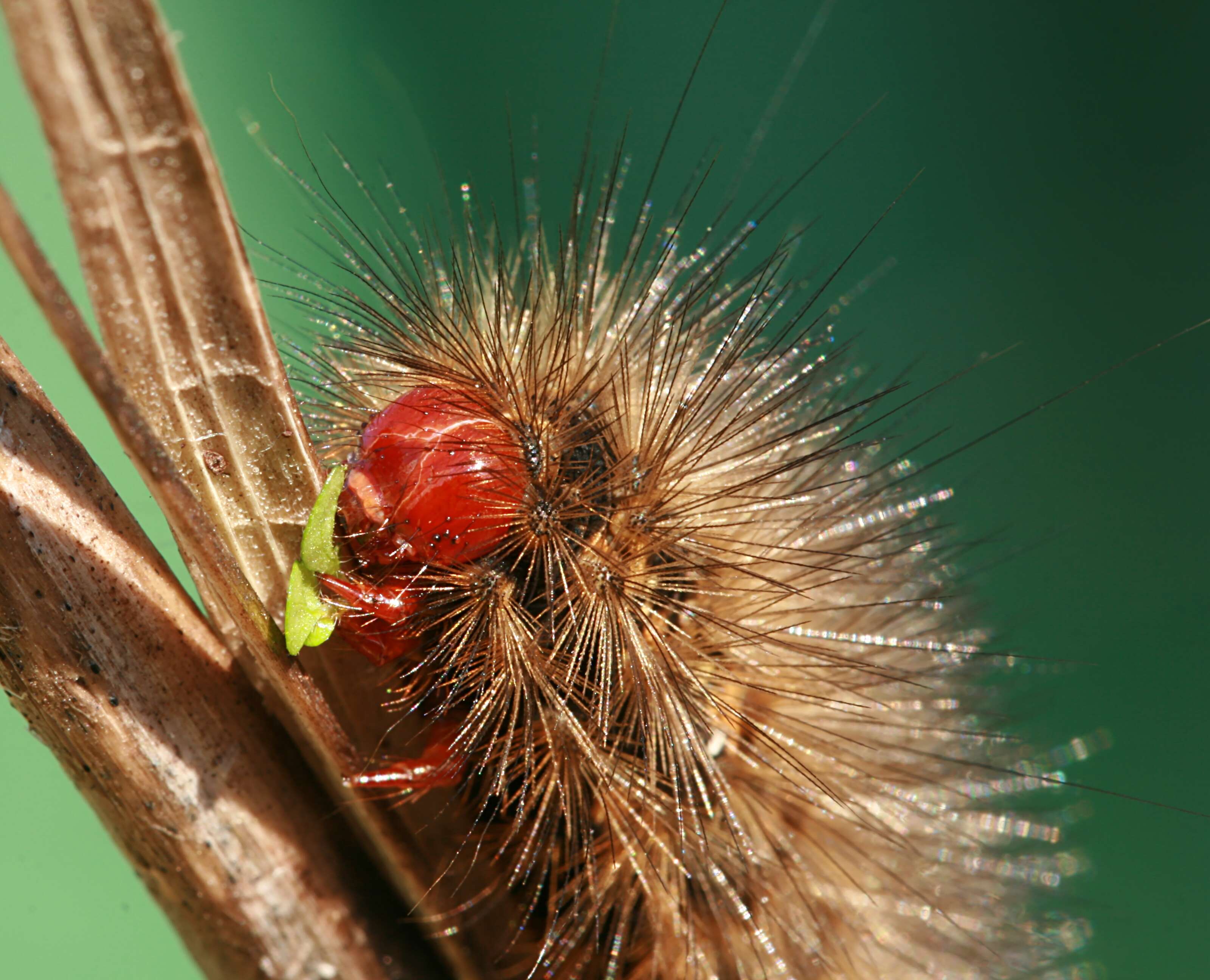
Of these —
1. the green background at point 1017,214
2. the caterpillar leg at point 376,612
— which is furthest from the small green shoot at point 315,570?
the green background at point 1017,214

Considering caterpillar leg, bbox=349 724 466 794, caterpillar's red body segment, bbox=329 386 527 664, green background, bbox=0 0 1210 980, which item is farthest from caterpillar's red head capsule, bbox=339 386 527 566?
green background, bbox=0 0 1210 980

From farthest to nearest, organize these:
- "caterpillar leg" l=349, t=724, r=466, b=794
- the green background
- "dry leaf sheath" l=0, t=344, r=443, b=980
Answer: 1. the green background
2. "caterpillar leg" l=349, t=724, r=466, b=794
3. "dry leaf sheath" l=0, t=344, r=443, b=980

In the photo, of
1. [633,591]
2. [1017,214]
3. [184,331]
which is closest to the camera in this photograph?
[184,331]

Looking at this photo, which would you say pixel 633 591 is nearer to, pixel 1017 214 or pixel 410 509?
pixel 410 509

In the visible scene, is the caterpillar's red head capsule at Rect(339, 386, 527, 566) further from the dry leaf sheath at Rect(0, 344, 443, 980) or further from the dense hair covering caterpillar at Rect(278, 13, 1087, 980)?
the dry leaf sheath at Rect(0, 344, 443, 980)

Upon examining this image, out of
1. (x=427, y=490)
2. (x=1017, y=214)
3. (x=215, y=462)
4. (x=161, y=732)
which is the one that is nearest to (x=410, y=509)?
(x=427, y=490)

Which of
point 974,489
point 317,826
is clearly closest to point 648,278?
point 317,826

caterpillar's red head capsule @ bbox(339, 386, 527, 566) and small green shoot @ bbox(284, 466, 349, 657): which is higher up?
caterpillar's red head capsule @ bbox(339, 386, 527, 566)

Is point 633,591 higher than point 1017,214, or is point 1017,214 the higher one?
point 1017,214
